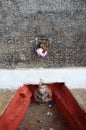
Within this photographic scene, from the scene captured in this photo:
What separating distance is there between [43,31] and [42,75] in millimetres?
711

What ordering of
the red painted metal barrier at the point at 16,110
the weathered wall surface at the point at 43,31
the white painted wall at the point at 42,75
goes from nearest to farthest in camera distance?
the red painted metal barrier at the point at 16,110 < the weathered wall surface at the point at 43,31 < the white painted wall at the point at 42,75

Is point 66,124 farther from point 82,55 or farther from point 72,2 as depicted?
point 72,2

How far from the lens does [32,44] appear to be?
14.1 ft

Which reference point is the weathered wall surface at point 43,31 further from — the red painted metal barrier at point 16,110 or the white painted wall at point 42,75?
the red painted metal barrier at point 16,110

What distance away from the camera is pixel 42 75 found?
14.7 ft

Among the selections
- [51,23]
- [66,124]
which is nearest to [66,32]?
[51,23]

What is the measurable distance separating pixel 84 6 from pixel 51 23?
0.53m

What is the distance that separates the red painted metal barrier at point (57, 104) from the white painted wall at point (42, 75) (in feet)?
0.32

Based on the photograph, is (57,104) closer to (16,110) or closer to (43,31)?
(16,110)

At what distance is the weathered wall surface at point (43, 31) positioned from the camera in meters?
4.07

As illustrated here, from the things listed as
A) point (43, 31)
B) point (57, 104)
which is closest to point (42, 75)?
point (57, 104)

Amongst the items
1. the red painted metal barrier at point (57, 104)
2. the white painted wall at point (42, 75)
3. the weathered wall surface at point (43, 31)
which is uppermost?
the weathered wall surface at point (43, 31)

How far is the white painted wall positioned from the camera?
4449 mm

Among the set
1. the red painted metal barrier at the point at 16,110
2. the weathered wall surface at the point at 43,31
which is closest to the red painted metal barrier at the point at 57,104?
the red painted metal barrier at the point at 16,110
